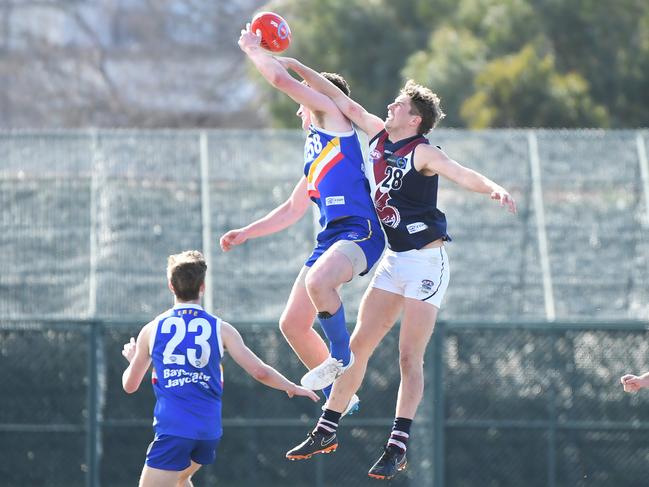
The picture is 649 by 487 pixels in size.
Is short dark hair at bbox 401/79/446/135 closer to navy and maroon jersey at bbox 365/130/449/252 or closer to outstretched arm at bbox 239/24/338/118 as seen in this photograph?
navy and maroon jersey at bbox 365/130/449/252

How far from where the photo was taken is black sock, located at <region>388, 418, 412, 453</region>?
839 cm

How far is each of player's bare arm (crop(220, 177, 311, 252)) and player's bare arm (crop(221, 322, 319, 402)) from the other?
47.2 inches

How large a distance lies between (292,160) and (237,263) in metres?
1.73

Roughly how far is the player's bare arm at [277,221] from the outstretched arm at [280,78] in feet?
2.96

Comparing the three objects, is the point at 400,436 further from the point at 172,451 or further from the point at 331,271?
the point at 172,451

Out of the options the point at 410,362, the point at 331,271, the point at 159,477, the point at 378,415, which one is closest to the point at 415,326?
the point at 410,362

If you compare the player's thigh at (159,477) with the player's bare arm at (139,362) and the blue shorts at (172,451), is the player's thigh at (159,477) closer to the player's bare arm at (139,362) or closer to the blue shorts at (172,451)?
the blue shorts at (172,451)

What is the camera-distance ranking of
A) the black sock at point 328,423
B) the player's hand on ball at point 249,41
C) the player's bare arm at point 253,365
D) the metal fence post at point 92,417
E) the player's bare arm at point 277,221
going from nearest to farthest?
the player's bare arm at point 253,365 → the player's hand on ball at point 249,41 → the black sock at point 328,423 → the player's bare arm at point 277,221 → the metal fence post at point 92,417

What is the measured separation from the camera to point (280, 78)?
8.12 meters

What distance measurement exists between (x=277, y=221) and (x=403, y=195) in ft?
3.86

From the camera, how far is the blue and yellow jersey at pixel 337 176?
27.5ft

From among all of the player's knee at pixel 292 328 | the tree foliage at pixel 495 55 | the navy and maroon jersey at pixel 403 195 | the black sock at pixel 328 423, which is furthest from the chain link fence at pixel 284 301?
the navy and maroon jersey at pixel 403 195

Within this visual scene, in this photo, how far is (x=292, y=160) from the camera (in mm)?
17703

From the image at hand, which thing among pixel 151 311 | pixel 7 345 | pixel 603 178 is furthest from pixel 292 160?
pixel 7 345
